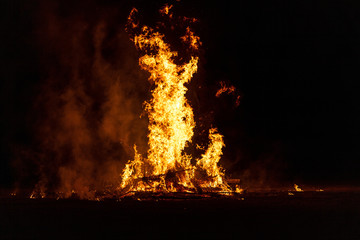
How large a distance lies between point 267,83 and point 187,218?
1392 cm

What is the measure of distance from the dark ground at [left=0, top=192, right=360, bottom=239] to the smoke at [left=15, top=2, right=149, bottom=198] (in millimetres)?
3932

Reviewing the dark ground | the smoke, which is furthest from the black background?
the dark ground

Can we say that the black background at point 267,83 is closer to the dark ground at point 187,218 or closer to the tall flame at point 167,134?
the tall flame at point 167,134

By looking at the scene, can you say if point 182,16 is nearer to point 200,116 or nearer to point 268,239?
point 200,116

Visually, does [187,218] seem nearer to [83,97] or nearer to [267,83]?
[83,97]

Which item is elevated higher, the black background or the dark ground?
the black background

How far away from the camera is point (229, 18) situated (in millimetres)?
22250

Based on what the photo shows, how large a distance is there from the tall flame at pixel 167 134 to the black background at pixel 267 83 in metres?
2.02

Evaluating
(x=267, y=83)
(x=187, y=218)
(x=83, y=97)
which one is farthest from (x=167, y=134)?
(x=267, y=83)

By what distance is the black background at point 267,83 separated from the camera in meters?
20.1

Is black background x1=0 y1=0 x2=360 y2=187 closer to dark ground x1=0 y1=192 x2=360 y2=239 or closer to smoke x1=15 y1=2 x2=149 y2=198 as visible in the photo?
smoke x1=15 y1=2 x2=149 y2=198

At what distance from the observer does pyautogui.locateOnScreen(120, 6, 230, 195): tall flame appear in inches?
645

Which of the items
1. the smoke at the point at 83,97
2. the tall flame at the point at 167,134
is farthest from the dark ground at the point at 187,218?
the smoke at the point at 83,97

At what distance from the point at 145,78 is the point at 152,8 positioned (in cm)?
378
